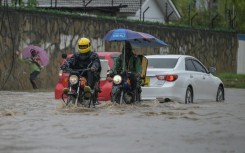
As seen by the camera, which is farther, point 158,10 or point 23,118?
point 158,10

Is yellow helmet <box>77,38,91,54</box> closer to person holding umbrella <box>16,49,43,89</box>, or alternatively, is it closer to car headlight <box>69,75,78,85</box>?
car headlight <box>69,75,78,85</box>

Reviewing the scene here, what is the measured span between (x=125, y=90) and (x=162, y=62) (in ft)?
9.44

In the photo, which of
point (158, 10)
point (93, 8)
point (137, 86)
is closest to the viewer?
point (137, 86)

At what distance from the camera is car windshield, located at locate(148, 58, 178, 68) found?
74.5ft

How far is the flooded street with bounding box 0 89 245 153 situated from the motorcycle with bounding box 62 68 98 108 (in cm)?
32

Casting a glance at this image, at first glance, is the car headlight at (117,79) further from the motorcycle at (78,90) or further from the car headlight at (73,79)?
the car headlight at (73,79)

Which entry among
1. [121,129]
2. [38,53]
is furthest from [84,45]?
[38,53]

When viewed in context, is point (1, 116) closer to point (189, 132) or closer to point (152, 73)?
point (189, 132)

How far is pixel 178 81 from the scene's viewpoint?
2202 cm

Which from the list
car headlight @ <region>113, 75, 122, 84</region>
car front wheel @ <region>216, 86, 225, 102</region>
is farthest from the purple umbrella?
car headlight @ <region>113, 75, 122, 84</region>

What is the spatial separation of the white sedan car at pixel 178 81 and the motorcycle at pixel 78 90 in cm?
325

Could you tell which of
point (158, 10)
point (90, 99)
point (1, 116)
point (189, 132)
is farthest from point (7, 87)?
point (158, 10)

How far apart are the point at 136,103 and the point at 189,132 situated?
7.11m

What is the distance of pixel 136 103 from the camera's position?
814 inches
